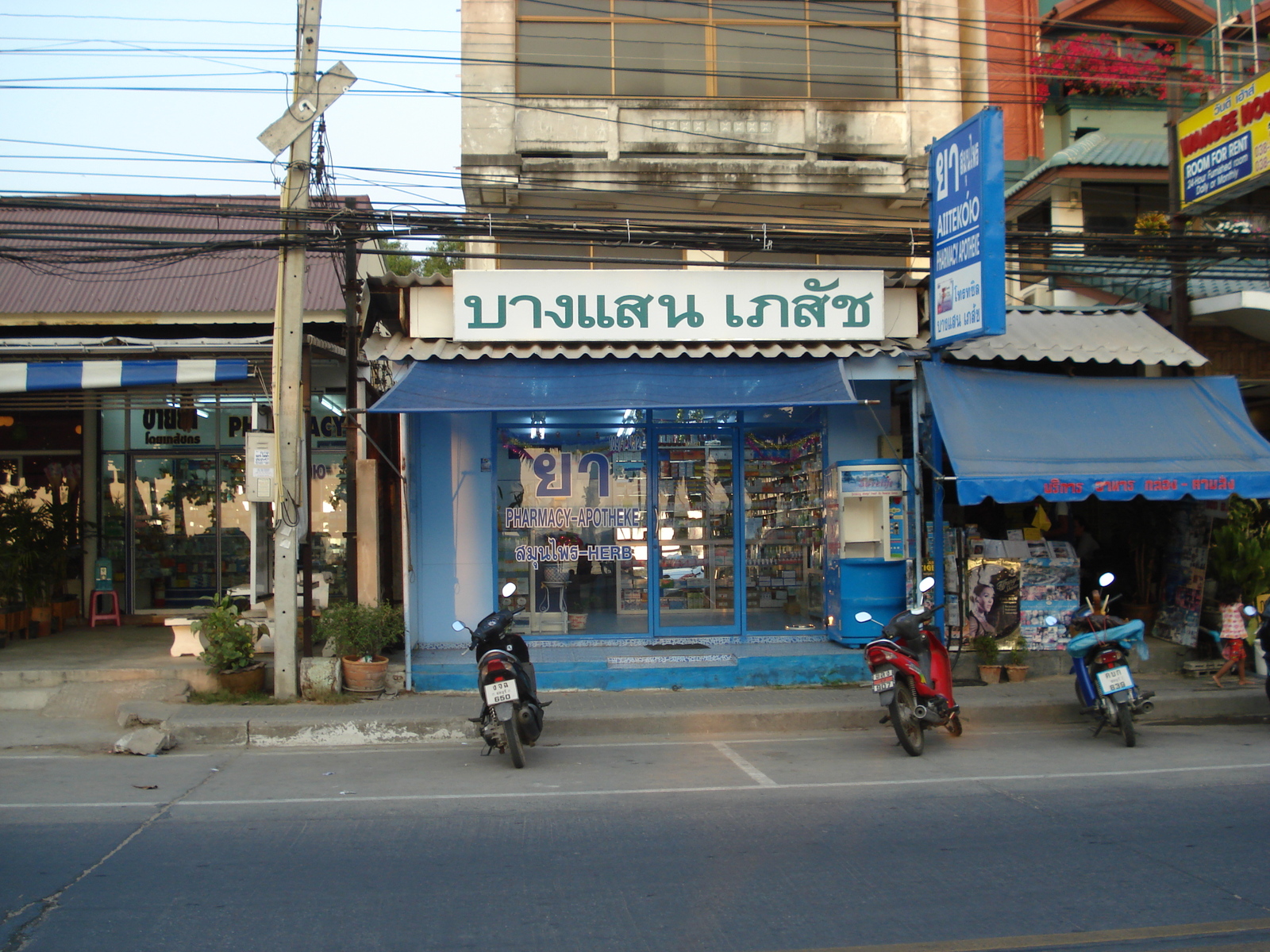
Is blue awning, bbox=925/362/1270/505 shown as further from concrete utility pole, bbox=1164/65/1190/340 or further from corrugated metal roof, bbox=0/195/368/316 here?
Answer: corrugated metal roof, bbox=0/195/368/316

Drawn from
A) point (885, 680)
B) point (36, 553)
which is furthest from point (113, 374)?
point (885, 680)

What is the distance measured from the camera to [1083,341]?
1119 centimetres

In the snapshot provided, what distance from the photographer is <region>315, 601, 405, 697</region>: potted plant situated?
1005cm

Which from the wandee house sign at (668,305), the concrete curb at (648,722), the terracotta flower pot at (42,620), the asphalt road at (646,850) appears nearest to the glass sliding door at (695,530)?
the wandee house sign at (668,305)

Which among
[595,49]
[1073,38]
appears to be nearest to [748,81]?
[595,49]

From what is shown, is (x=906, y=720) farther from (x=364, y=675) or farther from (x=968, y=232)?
(x=364, y=675)

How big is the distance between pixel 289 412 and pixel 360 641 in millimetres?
2505

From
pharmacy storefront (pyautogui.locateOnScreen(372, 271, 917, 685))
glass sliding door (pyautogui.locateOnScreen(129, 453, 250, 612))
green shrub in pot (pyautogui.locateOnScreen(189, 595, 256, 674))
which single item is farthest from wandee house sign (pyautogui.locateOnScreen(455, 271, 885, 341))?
glass sliding door (pyautogui.locateOnScreen(129, 453, 250, 612))

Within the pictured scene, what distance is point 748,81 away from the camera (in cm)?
1498

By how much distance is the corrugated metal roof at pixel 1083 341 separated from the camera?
1081 cm

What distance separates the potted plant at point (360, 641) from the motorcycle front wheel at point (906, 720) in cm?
530

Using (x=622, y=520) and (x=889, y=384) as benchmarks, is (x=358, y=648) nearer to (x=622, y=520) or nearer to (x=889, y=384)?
(x=622, y=520)

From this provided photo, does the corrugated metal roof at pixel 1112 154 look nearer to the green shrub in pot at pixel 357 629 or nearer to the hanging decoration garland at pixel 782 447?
the hanging decoration garland at pixel 782 447

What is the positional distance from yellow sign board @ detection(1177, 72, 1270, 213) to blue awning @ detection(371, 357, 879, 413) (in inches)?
199
